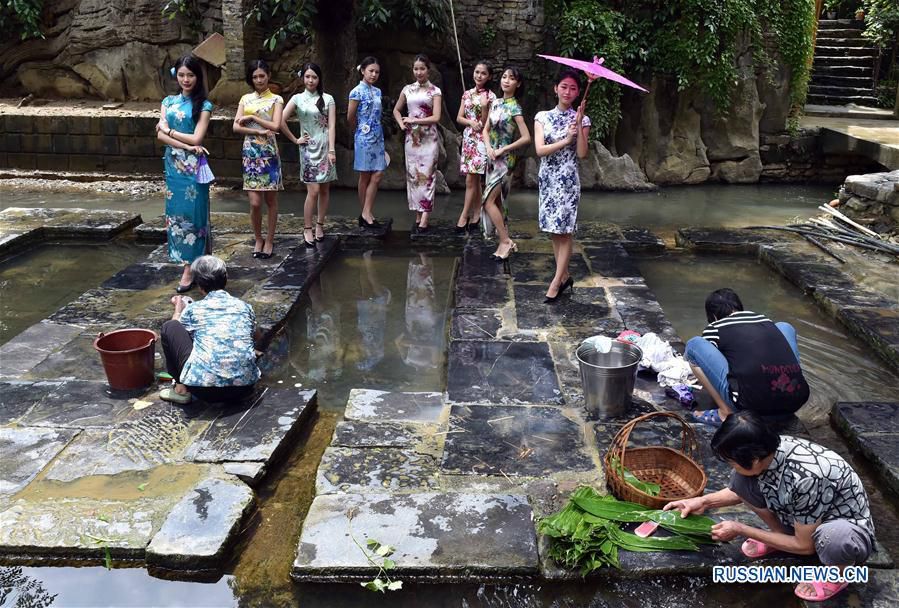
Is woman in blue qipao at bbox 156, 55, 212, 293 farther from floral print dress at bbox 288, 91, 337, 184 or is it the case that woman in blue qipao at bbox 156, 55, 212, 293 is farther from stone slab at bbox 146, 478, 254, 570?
stone slab at bbox 146, 478, 254, 570

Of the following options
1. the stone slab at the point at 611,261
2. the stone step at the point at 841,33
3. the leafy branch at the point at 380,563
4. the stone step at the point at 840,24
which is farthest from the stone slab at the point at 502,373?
the stone step at the point at 840,24

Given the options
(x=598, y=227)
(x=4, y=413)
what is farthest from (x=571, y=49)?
(x=4, y=413)

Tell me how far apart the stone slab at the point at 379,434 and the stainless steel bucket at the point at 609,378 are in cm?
83

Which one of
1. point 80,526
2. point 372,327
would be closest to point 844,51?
point 372,327

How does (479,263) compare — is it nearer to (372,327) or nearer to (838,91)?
(372,327)

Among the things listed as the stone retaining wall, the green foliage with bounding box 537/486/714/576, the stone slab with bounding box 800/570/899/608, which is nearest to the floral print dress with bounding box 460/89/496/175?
the green foliage with bounding box 537/486/714/576

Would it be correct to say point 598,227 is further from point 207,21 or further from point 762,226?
point 207,21

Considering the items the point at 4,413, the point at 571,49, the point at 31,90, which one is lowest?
the point at 4,413

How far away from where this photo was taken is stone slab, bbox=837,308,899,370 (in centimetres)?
508

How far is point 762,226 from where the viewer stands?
26.9ft

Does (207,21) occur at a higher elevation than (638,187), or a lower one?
higher

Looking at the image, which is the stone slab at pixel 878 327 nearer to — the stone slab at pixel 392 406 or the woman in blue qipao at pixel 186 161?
the stone slab at pixel 392 406

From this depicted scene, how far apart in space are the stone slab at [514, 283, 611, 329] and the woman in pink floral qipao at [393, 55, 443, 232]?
190 cm

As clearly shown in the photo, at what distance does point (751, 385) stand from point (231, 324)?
2575 mm
